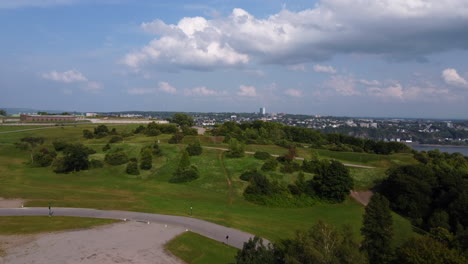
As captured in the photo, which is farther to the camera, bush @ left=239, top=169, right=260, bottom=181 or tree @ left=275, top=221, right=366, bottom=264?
bush @ left=239, top=169, right=260, bottom=181

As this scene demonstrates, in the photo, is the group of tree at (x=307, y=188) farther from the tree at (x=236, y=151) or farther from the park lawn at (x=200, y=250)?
the park lawn at (x=200, y=250)

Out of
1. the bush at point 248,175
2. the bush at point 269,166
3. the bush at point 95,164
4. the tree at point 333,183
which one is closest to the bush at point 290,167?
the bush at point 269,166

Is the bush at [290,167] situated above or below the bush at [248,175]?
above

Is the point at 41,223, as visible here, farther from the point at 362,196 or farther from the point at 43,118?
the point at 43,118

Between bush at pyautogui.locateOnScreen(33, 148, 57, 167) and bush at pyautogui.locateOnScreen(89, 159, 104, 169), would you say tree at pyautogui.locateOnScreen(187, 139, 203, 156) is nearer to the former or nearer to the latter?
bush at pyautogui.locateOnScreen(89, 159, 104, 169)

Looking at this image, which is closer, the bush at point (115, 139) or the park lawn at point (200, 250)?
the park lawn at point (200, 250)

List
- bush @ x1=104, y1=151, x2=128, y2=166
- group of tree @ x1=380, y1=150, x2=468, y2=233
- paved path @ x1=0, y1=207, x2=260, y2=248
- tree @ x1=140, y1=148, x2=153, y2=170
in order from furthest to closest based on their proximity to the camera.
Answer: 1. bush @ x1=104, y1=151, x2=128, y2=166
2. tree @ x1=140, y1=148, x2=153, y2=170
3. group of tree @ x1=380, y1=150, x2=468, y2=233
4. paved path @ x1=0, y1=207, x2=260, y2=248

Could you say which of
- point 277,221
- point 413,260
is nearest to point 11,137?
point 277,221

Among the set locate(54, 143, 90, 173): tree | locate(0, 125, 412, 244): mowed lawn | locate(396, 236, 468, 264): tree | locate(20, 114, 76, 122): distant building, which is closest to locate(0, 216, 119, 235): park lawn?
locate(0, 125, 412, 244): mowed lawn
